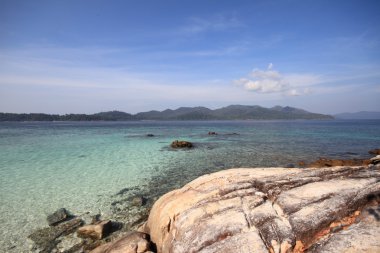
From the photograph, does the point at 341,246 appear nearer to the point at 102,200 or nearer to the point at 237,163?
the point at 102,200

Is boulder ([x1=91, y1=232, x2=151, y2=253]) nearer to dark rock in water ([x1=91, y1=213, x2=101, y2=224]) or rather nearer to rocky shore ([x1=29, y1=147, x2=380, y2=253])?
rocky shore ([x1=29, y1=147, x2=380, y2=253])

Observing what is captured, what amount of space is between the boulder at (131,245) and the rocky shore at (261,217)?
33 millimetres

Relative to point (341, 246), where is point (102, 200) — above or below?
below

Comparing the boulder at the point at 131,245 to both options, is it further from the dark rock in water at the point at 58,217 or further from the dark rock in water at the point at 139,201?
the dark rock in water at the point at 139,201

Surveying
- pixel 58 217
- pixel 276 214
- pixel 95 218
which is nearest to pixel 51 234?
pixel 58 217

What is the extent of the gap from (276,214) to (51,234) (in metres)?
10.3

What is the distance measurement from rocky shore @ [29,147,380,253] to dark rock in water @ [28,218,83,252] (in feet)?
0.16

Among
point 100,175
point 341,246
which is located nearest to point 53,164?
point 100,175

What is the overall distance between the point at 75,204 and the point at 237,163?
1634 cm

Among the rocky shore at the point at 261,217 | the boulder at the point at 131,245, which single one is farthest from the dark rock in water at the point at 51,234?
the boulder at the point at 131,245

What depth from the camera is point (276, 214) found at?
6070 millimetres

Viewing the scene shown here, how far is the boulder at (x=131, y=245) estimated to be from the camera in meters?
7.56

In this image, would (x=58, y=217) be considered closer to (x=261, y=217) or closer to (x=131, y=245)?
(x=131, y=245)

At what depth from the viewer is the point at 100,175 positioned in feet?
64.1
